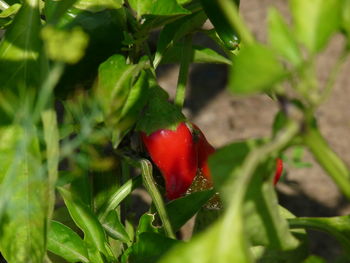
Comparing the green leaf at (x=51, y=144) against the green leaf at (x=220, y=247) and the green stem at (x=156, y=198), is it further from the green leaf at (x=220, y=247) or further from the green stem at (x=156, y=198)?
the green leaf at (x=220, y=247)

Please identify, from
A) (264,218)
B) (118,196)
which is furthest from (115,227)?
(264,218)

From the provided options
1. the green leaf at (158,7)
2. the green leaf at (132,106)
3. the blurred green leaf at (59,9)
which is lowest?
the green leaf at (132,106)

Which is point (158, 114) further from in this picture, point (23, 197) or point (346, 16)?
point (346, 16)

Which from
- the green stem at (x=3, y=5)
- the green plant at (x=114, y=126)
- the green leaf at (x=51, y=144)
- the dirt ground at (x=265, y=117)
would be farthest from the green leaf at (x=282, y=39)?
the dirt ground at (x=265, y=117)

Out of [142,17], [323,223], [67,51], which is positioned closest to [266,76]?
[67,51]

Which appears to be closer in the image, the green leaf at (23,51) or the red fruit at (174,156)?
the green leaf at (23,51)
